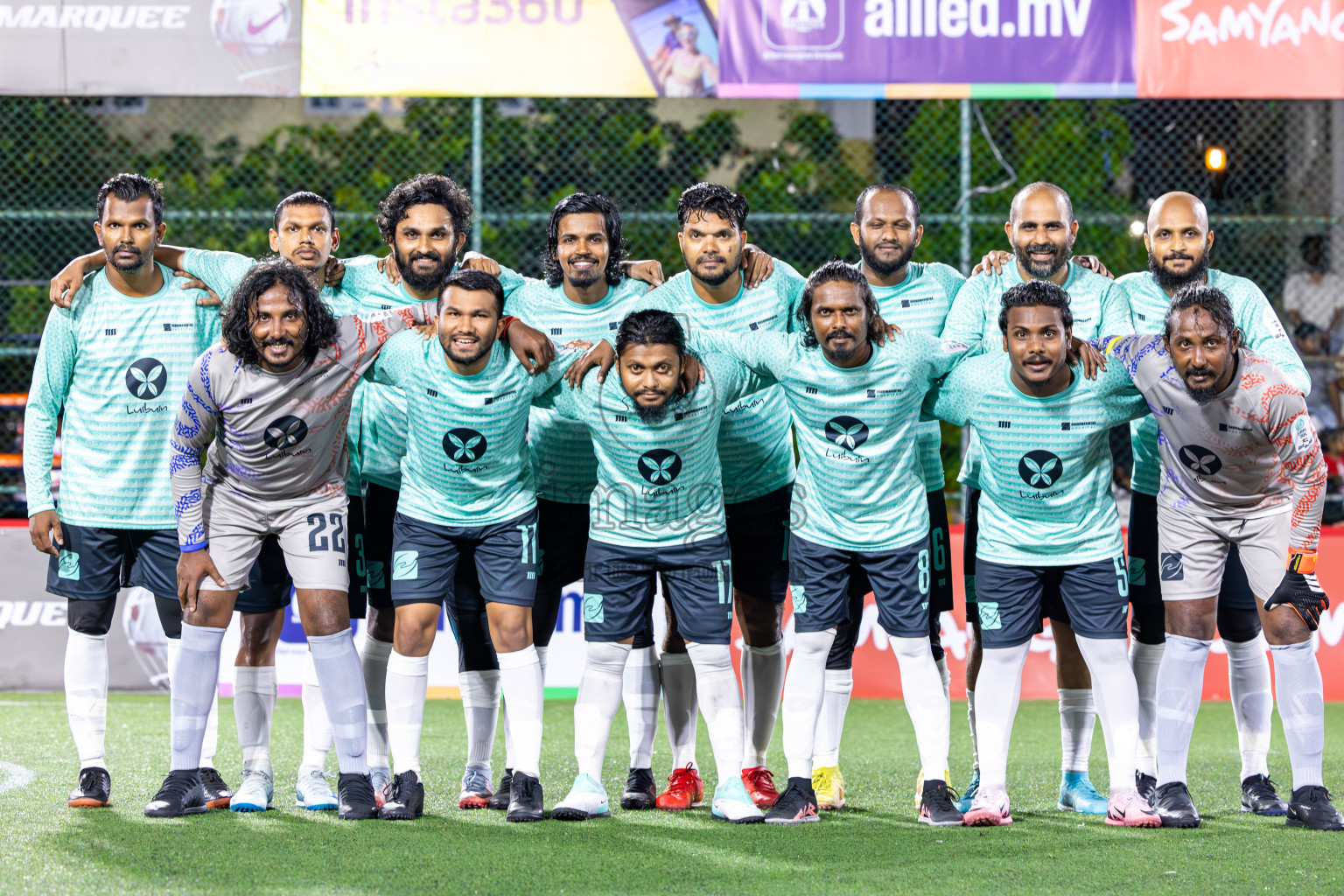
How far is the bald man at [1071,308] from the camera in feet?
17.4

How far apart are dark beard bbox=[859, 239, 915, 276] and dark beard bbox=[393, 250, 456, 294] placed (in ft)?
5.06

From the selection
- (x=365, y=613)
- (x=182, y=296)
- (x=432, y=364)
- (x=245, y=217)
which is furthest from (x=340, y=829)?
(x=245, y=217)

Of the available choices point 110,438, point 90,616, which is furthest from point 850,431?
point 90,616

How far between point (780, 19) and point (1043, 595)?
4.90 meters

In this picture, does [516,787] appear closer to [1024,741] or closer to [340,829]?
[340,829]

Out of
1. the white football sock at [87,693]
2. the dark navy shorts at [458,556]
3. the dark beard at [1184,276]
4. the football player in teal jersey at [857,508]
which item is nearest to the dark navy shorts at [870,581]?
the football player in teal jersey at [857,508]

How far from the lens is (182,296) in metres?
5.34

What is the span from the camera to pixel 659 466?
4.90 m

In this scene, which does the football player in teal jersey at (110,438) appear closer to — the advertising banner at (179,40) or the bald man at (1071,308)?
the bald man at (1071,308)

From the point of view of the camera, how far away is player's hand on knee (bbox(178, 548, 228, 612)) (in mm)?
4805

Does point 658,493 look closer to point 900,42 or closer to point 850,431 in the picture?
point 850,431

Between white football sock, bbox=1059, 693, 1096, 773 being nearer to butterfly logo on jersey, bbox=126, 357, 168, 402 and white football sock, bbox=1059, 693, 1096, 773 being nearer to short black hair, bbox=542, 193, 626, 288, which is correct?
short black hair, bbox=542, 193, 626, 288

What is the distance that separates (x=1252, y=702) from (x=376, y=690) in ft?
10.6

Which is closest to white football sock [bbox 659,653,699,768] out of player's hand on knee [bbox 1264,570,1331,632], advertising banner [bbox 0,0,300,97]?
player's hand on knee [bbox 1264,570,1331,632]
